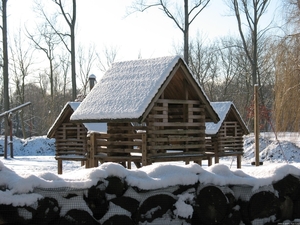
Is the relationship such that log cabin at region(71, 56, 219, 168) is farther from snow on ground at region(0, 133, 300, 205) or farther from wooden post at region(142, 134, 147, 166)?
snow on ground at region(0, 133, 300, 205)

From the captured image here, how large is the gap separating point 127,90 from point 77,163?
13442 millimetres

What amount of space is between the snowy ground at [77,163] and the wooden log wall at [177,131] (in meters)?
4.01

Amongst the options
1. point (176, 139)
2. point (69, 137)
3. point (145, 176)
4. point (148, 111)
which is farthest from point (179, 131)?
point (69, 137)

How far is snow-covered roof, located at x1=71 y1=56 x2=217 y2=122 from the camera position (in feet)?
40.8

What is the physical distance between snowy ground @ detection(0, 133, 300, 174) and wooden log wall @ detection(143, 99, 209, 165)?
13.2 feet

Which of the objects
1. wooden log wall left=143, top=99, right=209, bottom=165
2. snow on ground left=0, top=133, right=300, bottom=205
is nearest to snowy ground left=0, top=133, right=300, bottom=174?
wooden log wall left=143, top=99, right=209, bottom=165

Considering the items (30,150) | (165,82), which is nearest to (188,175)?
(165,82)

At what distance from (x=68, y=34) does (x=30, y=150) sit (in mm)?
10102

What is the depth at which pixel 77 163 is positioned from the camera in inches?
1016

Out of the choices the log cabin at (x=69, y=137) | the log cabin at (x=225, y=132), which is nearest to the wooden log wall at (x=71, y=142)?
the log cabin at (x=69, y=137)

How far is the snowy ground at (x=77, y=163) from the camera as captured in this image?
21.1 meters

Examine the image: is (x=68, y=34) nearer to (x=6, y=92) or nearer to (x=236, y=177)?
(x=6, y=92)

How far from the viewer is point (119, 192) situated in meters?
5.73

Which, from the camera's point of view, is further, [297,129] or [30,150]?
[30,150]
